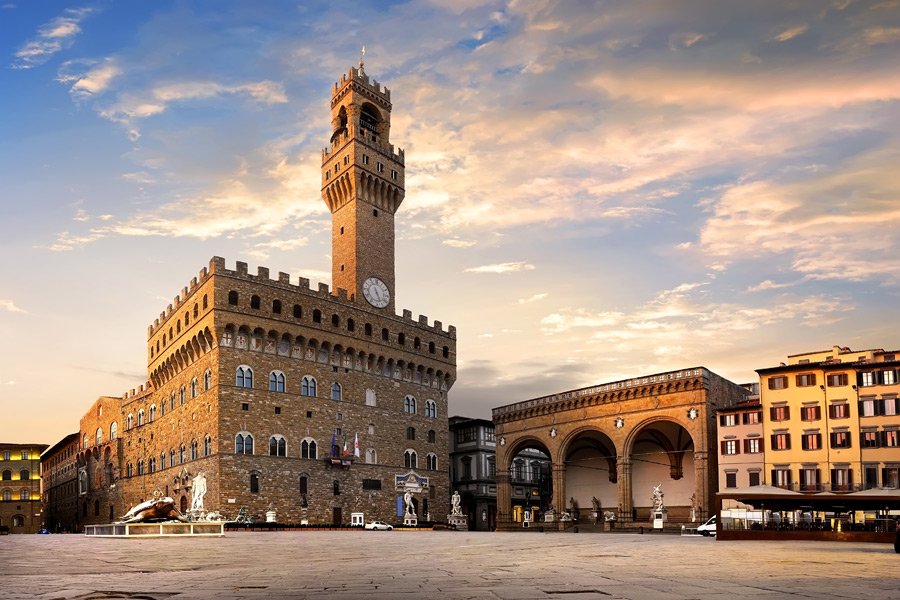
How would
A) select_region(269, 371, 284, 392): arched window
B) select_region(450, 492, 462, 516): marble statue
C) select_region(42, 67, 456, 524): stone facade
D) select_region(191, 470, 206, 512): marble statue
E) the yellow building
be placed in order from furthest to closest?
select_region(450, 492, 462, 516): marble statue → select_region(269, 371, 284, 392): arched window → select_region(42, 67, 456, 524): stone facade → the yellow building → select_region(191, 470, 206, 512): marble statue

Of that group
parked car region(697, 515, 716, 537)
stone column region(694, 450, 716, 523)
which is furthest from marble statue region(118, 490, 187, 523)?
stone column region(694, 450, 716, 523)

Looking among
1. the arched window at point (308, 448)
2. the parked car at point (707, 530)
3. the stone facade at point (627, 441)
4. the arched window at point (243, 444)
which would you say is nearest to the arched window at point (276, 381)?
the arched window at point (243, 444)

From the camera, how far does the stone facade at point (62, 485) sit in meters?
85.2

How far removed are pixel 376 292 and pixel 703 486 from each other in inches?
1127

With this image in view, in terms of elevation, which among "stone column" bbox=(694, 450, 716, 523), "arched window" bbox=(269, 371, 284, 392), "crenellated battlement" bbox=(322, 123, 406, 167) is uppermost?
"crenellated battlement" bbox=(322, 123, 406, 167)

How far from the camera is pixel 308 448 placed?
54844 millimetres

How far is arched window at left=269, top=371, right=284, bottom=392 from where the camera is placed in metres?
53.7

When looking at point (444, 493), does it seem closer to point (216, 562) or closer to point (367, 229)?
point (367, 229)

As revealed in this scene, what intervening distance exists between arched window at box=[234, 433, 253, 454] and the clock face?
615 inches

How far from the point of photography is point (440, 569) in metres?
13.4

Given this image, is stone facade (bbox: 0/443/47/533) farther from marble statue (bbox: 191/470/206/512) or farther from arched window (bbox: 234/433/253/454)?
marble statue (bbox: 191/470/206/512)

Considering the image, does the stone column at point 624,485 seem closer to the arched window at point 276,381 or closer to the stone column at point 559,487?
the stone column at point 559,487

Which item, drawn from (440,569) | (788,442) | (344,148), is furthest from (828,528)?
(344,148)

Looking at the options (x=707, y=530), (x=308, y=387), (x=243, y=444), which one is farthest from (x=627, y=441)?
(x=243, y=444)
